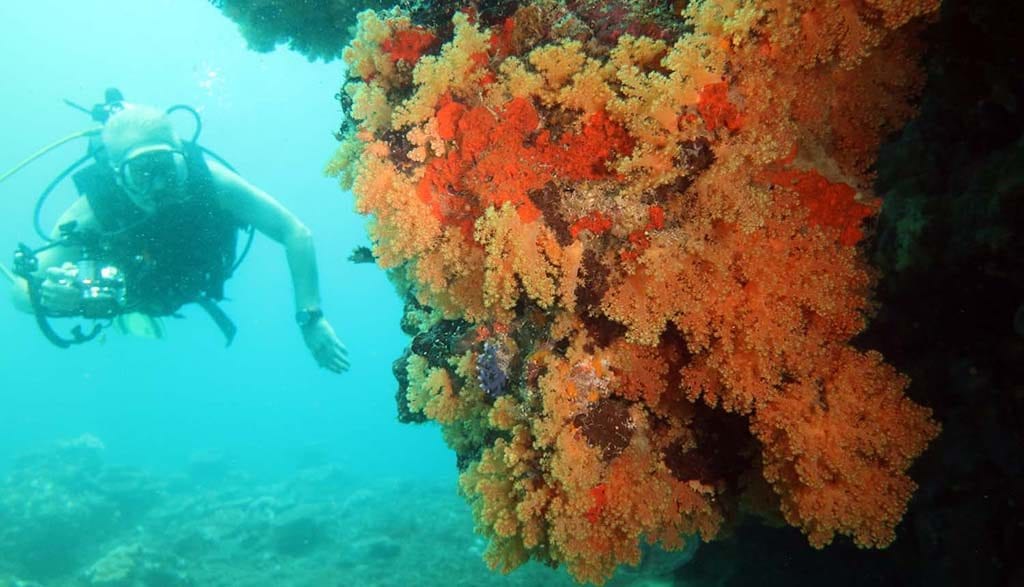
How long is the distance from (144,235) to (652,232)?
7869 millimetres

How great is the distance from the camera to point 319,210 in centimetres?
13312

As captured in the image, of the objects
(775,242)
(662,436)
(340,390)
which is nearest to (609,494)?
(662,436)

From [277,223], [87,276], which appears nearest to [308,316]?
[277,223]

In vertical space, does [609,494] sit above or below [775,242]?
below

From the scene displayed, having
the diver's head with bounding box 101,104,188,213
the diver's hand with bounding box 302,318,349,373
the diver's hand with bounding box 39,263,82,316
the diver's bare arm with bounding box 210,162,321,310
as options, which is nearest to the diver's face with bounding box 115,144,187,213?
the diver's head with bounding box 101,104,188,213

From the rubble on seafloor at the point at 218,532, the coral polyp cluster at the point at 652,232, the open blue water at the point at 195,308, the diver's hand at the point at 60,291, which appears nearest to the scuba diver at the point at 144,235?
the diver's hand at the point at 60,291

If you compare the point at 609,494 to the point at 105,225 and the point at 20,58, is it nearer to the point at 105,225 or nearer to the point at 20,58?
the point at 105,225

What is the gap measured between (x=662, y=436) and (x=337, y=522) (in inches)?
689

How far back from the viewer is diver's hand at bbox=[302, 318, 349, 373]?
7.13 m

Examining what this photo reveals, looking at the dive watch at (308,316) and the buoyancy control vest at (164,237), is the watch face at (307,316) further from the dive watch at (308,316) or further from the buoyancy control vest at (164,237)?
the buoyancy control vest at (164,237)

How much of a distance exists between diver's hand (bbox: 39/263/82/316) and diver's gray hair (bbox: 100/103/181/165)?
1.58 meters

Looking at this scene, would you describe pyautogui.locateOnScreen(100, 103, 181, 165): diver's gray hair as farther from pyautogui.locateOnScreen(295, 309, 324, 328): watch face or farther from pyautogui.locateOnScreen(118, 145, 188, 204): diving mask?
pyautogui.locateOnScreen(295, 309, 324, 328): watch face

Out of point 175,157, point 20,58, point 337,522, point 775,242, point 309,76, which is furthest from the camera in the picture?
point 309,76

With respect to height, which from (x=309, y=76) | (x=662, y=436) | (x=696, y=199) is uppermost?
(x=309, y=76)
